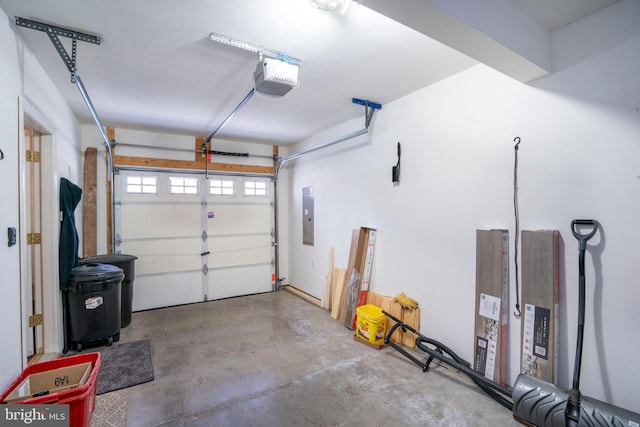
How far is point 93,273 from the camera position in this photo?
315 cm

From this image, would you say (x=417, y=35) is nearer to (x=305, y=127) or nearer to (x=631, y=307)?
(x=631, y=307)

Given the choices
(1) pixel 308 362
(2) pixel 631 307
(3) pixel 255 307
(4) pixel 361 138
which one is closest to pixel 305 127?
(4) pixel 361 138

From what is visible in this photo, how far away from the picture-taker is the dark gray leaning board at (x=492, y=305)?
241cm

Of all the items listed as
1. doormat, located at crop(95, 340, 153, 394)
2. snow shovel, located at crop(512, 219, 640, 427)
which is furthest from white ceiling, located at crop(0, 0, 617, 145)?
doormat, located at crop(95, 340, 153, 394)

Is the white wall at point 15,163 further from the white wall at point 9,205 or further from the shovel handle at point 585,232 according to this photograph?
the shovel handle at point 585,232

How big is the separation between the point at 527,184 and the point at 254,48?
242cm

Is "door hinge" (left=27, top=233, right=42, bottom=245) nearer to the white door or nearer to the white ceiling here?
the white ceiling

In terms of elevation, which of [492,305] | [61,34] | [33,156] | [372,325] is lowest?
[372,325]

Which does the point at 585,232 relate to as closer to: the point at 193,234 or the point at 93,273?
the point at 93,273

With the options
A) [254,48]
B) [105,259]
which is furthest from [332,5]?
[105,259]

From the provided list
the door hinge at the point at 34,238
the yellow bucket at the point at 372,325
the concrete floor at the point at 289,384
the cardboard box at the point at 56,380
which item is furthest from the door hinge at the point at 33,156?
the yellow bucket at the point at 372,325

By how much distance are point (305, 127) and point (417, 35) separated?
2.64m

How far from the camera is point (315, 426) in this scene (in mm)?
2068

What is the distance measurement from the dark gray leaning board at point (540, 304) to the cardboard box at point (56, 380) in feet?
10.4
